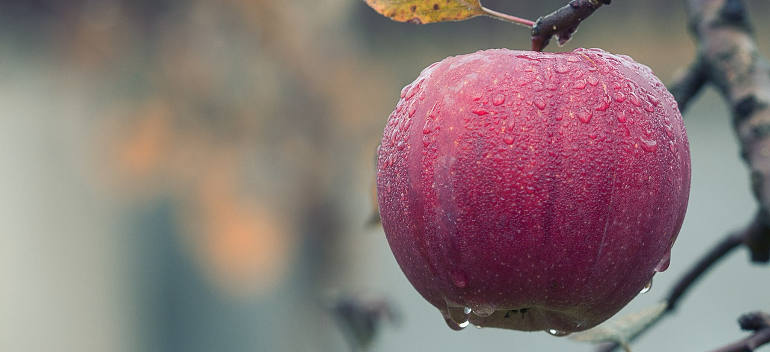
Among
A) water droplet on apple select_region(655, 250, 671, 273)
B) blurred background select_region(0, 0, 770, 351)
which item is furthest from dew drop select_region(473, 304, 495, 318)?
blurred background select_region(0, 0, 770, 351)

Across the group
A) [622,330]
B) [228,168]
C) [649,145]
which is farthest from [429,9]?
[228,168]

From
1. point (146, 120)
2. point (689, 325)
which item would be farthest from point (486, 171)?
point (689, 325)

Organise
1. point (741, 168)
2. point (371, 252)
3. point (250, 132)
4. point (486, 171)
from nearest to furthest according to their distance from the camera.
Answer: point (486, 171)
point (250, 132)
point (741, 168)
point (371, 252)

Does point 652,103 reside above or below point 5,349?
above

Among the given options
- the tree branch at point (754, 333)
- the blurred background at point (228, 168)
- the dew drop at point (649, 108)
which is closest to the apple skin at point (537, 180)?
the dew drop at point (649, 108)

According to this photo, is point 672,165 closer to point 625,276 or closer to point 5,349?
point 625,276

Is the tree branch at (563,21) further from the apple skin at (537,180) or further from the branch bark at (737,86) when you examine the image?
the branch bark at (737,86)

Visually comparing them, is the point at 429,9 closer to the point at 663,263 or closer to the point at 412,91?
the point at 412,91
